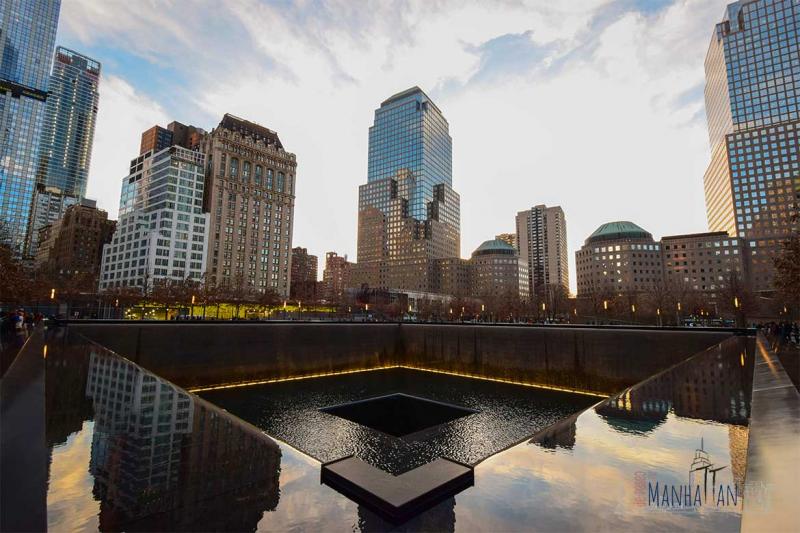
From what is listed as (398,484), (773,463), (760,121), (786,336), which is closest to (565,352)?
(786,336)

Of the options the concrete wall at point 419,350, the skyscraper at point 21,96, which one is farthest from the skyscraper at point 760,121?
the skyscraper at point 21,96

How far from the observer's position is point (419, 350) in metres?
47.7

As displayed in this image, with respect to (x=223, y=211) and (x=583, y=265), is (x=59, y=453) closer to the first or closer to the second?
(x=223, y=211)

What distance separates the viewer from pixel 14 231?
170 meters

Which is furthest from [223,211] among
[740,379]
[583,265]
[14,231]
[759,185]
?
[759,185]

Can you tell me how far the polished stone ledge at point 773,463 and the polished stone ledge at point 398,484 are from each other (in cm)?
281

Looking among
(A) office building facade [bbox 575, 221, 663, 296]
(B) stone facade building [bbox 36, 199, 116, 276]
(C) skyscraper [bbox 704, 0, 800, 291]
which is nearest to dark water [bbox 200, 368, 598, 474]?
(A) office building facade [bbox 575, 221, 663, 296]

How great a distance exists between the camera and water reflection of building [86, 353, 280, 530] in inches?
154

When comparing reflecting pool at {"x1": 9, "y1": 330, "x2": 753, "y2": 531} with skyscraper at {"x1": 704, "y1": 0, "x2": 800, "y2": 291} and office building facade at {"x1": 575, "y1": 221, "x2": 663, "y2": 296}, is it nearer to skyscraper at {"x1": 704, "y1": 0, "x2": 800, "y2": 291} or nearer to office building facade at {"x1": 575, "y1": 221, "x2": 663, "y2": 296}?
office building facade at {"x1": 575, "y1": 221, "x2": 663, "y2": 296}

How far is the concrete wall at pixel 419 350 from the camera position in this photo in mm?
30406

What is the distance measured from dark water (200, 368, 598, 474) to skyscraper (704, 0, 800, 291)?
16677 cm

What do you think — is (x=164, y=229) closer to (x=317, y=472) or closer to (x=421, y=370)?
(x=421, y=370)

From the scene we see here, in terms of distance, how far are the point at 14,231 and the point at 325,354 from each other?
694 feet

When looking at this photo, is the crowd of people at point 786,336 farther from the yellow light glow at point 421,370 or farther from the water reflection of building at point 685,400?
the water reflection of building at point 685,400
